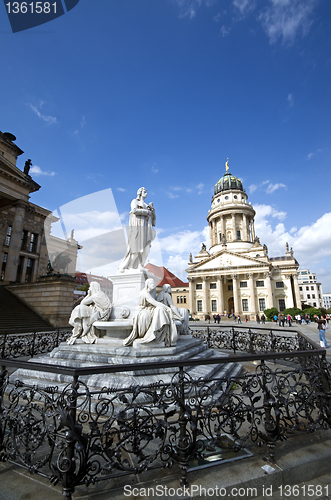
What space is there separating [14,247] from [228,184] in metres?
58.7

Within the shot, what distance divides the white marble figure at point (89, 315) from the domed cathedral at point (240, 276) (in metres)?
46.5

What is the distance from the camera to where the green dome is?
222 ft

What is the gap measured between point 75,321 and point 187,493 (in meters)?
4.69

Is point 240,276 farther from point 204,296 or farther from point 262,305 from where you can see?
point 204,296

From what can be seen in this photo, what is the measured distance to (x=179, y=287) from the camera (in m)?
61.3

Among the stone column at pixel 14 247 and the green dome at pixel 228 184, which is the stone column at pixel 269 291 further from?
the stone column at pixel 14 247

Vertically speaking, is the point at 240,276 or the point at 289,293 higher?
the point at 240,276

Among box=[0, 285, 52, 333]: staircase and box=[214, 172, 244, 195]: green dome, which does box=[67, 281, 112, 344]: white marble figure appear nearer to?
box=[0, 285, 52, 333]: staircase

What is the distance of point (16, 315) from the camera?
1694 cm

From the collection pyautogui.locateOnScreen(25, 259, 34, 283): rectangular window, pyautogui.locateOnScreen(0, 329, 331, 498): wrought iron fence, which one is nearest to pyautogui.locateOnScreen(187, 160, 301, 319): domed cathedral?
pyautogui.locateOnScreen(25, 259, 34, 283): rectangular window

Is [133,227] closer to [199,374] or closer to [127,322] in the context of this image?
[127,322]

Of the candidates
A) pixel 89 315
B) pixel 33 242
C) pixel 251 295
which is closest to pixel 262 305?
pixel 251 295

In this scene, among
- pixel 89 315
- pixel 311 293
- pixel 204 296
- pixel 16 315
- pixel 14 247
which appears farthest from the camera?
pixel 311 293

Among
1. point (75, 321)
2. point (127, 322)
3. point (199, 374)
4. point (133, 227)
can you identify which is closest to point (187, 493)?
point (199, 374)
